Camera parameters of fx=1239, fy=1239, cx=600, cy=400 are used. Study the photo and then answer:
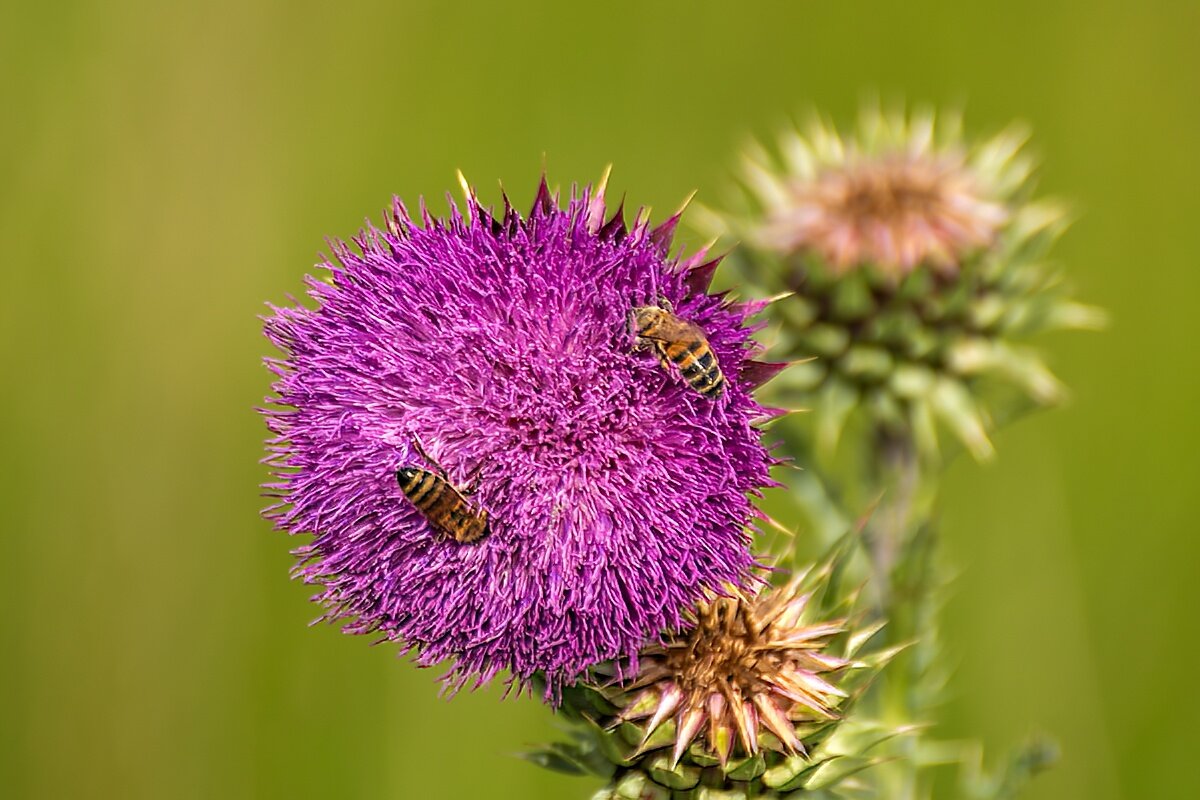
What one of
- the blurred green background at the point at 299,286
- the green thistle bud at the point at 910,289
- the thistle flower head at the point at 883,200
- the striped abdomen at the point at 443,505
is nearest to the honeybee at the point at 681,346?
the striped abdomen at the point at 443,505

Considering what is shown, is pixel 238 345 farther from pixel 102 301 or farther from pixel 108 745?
pixel 108 745

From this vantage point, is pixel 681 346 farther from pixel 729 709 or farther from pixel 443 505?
pixel 729 709

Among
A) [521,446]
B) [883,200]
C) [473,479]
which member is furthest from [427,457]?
[883,200]

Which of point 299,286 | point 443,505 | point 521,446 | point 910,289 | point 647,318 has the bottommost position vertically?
point 443,505

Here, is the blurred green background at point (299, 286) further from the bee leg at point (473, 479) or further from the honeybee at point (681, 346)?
the honeybee at point (681, 346)

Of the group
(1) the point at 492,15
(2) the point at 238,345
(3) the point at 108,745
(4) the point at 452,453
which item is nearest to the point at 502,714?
(3) the point at 108,745

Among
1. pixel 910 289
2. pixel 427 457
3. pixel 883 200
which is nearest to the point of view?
pixel 427 457

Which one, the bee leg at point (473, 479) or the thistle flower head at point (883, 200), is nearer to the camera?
the bee leg at point (473, 479)
